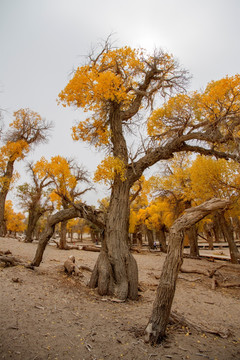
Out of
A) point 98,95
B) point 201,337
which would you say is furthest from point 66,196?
point 201,337

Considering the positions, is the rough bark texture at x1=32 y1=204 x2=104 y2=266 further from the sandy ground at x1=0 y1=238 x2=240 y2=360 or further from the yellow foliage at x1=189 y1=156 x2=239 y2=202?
the yellow foliage at x1=189 y1=156 x2=239 y2=202

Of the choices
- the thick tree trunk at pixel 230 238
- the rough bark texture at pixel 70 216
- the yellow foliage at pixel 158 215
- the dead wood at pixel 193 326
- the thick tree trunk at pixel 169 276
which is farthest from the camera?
the yellow foliage at pixel 158 215

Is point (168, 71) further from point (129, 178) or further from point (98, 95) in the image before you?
point (129, 178)

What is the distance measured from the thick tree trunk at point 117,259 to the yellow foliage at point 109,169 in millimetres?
491

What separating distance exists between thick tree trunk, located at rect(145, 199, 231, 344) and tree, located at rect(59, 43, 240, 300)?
102 inches

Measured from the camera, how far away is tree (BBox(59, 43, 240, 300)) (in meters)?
6.14

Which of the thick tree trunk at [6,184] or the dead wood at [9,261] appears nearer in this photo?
the dead wood at [9,261]

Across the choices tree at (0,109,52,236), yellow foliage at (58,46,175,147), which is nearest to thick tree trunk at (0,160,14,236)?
tree at (0,109,52,236)

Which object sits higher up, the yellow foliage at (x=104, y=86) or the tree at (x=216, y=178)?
the yellow foliage at (x=104, y=86)

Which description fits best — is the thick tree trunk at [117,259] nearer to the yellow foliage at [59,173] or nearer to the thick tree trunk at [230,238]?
the yellow foliage at [59,173]

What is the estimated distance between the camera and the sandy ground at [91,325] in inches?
111

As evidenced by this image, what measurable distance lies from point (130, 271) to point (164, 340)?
9.67 ft

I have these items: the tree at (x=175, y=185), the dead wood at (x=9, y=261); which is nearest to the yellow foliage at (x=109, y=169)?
the dead wood at (x=9, y=261)

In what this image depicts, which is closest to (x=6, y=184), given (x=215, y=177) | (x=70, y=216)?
(x=70, y=216)
